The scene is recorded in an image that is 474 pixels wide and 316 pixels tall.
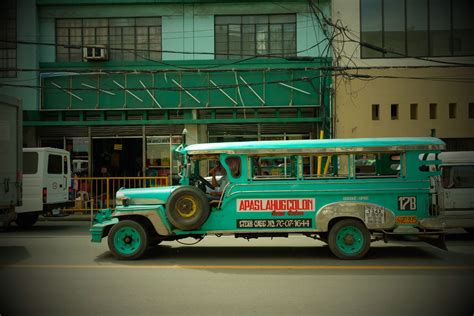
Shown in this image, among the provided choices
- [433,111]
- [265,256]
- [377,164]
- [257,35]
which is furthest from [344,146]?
[433,111]

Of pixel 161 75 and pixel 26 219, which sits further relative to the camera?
pixel 161 75

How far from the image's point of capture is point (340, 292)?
266 inches

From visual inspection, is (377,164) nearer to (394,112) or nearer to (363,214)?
(363,214)

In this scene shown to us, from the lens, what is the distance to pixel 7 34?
70.2 feet

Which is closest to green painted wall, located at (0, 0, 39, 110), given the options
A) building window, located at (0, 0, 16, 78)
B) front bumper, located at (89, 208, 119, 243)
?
building window, located at (0, 0, 16, 78)

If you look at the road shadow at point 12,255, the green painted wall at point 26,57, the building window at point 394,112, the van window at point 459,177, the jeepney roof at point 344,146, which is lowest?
the road shadow at point 12,255

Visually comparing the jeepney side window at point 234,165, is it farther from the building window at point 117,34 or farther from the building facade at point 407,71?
the building window at point 117,34

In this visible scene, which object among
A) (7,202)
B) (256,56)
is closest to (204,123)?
(256,56)

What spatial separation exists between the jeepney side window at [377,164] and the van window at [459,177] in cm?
286

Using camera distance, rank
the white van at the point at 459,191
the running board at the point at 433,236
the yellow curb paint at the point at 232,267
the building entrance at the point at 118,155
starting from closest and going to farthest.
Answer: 1. the yellow curb paint at the point at 232,267
2. the running board at the point at 433,236
3. the white van at the point at 459,191
4. the building entrance at the point at 118,155

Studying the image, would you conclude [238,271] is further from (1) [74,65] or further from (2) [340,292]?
(1) [74,65]

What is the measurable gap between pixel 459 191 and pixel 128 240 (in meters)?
7.85

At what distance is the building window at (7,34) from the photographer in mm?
21375

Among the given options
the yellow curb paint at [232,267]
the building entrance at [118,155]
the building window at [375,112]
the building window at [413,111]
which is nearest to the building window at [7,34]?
the building entrance at [118,155]
